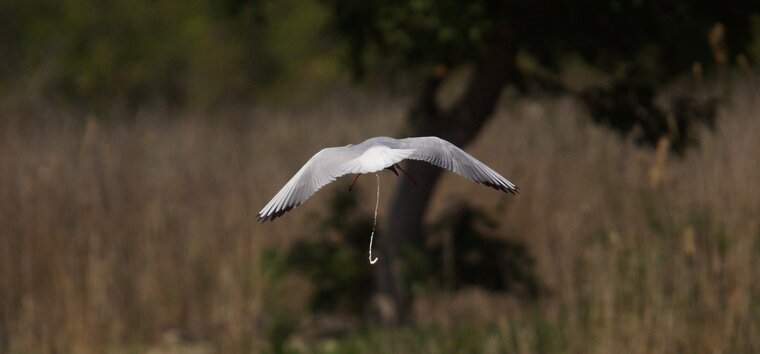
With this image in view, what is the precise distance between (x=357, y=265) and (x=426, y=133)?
44.4 inches

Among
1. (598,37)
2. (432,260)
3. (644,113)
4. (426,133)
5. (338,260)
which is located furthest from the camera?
(338,260)

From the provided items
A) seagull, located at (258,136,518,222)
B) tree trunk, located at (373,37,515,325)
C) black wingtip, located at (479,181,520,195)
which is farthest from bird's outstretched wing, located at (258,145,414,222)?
tree trunk, located at (373,37,515,325)

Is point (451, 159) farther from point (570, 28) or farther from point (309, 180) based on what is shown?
point (570, 28)

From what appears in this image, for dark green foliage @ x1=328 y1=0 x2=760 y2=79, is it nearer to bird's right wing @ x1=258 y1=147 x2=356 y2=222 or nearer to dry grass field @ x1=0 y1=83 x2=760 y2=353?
dry grass field @ x1=0 y1=83 x2=760 y2=353

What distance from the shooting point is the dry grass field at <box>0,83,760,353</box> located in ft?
17.5

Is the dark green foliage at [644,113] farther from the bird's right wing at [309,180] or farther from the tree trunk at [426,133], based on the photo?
the bird's right wing at [309,180]

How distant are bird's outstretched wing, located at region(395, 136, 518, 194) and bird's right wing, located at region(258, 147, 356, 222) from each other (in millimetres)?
84

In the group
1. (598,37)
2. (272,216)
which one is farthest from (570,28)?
(272,216)

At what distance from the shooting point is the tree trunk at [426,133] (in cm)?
675

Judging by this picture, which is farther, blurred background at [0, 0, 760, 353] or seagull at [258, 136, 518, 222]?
blurred background at [0, 0, 760, 353]

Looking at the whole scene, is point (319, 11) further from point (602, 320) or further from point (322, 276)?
point (602, 320)

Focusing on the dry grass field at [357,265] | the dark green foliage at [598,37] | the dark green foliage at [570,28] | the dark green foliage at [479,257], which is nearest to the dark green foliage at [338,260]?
the dry grass field at [357,265]

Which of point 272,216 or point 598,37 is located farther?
point 598,37

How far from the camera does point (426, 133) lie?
684 centimetres
